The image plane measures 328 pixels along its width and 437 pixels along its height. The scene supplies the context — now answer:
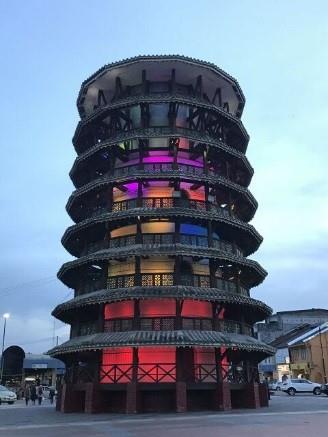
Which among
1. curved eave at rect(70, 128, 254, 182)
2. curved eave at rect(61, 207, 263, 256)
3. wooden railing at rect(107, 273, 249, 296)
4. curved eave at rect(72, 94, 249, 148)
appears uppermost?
curved eave at rect(72, 94, 249, 148)

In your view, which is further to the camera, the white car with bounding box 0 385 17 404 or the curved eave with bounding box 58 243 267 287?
the white car with bounding box 0 385 17 404

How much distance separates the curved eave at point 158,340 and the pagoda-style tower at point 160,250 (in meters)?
0.10

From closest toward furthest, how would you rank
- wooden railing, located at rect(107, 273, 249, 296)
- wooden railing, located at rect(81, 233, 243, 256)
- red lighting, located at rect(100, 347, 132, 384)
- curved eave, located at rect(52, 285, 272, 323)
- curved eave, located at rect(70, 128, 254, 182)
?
curved eave, located at rect(52, 285, 272, 323), red lighting, located at rect(100, 347, 132, 384), wooden railing, located at rect(107, 273, 249, 296), wooden railing, located at rect(81, 233, 243, 256), curved eave, located at rect(70, 128, 254, 182)

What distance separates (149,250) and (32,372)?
83.6 m

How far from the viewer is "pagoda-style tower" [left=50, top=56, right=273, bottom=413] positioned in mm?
34625

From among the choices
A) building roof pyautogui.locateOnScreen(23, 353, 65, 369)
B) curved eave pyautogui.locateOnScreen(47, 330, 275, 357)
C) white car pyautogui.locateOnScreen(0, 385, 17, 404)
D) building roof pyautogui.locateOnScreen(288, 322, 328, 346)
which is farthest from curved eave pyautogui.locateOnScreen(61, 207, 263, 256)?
building roof pyautogui.locateOnScreen(23, 353, 65, 369)

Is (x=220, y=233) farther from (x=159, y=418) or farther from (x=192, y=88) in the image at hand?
(x=159, y=418)

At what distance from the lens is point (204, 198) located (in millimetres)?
41938

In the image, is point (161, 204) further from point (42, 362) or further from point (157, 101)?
point (42, 362)

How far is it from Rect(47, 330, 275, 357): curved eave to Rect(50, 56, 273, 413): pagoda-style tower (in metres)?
0.10

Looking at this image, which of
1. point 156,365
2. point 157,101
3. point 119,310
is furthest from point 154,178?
point 156,365

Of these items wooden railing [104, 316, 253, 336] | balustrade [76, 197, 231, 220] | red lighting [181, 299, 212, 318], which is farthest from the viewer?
balustrade [76, 197, 231, 220]

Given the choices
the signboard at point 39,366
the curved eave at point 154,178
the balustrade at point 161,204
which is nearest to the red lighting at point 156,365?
the balustrade at point 161,204

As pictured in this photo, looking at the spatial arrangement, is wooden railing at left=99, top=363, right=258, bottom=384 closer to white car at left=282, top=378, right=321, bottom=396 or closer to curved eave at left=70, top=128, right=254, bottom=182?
curved eave at left=70, top=128, right=254, bottom=182
